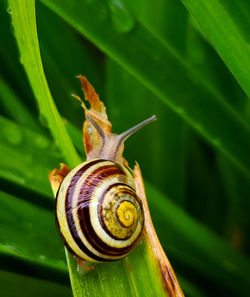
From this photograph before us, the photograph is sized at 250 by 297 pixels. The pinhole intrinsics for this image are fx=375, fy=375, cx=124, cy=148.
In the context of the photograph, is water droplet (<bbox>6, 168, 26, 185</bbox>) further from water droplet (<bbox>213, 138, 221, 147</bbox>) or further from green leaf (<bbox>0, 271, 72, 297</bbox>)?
water droplet (<bbox>213, 138, 221, 147</bbox>)

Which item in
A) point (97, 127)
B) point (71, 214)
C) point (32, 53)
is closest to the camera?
point (32, 53)

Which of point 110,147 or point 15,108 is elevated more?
point 15,108

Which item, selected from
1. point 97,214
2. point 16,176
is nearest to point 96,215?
point 97,214

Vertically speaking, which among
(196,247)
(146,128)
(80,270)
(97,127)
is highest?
(97,127)

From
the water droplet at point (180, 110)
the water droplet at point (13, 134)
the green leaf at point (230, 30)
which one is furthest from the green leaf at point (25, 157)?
the green leaf at point (230, 30)

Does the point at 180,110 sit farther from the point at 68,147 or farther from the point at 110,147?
the point at 68,147

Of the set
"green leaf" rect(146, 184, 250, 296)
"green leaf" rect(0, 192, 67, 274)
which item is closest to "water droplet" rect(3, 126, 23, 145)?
"green leaf" rect(0, 192, 67, 274)
